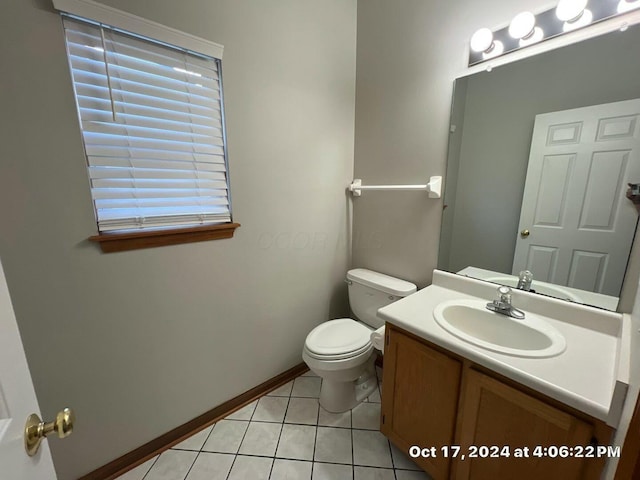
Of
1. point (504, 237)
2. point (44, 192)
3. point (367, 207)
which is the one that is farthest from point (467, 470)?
point (44, 192)

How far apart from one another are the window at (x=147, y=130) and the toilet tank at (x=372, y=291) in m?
0.96

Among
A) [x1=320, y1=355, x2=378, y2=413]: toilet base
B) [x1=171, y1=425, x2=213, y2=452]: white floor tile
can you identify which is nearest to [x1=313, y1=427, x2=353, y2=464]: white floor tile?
[x1=320, y1=355, x2=378, y2=413]: toilet base

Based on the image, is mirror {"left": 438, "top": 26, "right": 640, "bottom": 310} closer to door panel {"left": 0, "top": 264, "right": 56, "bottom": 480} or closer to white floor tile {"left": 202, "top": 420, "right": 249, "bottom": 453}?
white floor tile {"left": 202, "top": 420, "right": 249, "bottom": 453}

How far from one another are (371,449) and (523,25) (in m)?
2.09

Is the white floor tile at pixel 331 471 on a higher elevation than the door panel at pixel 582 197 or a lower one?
lower

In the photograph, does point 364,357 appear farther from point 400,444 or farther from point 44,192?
point 44,192

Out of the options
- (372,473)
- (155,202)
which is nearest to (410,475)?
(372,473)

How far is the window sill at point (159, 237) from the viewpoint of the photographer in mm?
1100

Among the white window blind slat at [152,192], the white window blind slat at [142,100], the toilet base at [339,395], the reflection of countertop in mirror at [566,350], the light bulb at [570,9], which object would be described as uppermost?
the light bulb at [570,9]

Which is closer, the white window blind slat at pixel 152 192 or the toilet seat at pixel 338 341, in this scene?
the white window blind slat at pixel 152 192

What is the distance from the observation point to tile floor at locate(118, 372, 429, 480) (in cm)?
128

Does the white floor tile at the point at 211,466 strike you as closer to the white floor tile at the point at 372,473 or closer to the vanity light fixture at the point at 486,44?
the white floor tile at the point at 372,473

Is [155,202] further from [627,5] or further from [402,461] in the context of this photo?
[627,5]

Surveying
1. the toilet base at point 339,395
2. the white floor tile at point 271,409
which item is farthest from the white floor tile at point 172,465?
the toilet base at point 339,395
